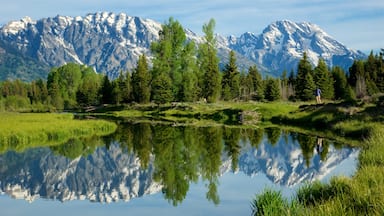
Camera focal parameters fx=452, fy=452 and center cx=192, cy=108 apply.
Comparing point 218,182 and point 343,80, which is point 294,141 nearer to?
point 218,182

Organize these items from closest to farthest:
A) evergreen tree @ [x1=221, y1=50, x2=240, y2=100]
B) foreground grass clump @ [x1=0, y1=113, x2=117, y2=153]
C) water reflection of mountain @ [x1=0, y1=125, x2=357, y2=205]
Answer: water reflection of mountain @ [x1=0, y1=125, x2=357, y2=205], foreground grass clump @ [x1=0, y1=113, x2=117, y2=153], evergreen tree @ [x1=221, y1=50, x2=240, y2=100]

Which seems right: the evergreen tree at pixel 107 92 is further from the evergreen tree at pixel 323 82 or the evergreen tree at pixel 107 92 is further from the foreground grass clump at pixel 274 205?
the foreground grass clump at pixel 274 205

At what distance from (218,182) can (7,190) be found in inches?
462

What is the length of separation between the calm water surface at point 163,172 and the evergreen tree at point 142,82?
57.8 m

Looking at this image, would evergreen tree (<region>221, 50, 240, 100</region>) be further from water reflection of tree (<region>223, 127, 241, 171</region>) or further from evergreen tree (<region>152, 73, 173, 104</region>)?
water reflection of tree (<region>223, 127, 241, 171</region>)

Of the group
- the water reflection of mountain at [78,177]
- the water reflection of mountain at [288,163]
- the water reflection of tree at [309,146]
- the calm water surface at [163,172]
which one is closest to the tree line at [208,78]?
the water reflection of tree at [309,146]

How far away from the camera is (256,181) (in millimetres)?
25531

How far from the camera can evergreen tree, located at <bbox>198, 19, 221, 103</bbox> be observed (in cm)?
9238

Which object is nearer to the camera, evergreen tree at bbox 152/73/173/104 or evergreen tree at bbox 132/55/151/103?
evergreen tree at bbox 152/73/173/104

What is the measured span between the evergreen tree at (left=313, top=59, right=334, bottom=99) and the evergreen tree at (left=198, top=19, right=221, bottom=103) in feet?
70.4

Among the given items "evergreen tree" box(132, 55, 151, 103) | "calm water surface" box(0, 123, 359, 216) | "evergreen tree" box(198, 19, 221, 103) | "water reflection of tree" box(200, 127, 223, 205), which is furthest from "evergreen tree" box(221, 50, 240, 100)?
"calm water surface" box(0, 123, 359, 216)

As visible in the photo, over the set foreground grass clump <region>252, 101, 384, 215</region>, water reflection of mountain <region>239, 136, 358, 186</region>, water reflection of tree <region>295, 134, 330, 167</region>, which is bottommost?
water reflection of mountain <region>239, 136, 358, 186</region>

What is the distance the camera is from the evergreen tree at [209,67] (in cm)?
9238

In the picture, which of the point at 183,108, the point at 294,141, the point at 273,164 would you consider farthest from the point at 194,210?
the point at 183,108
